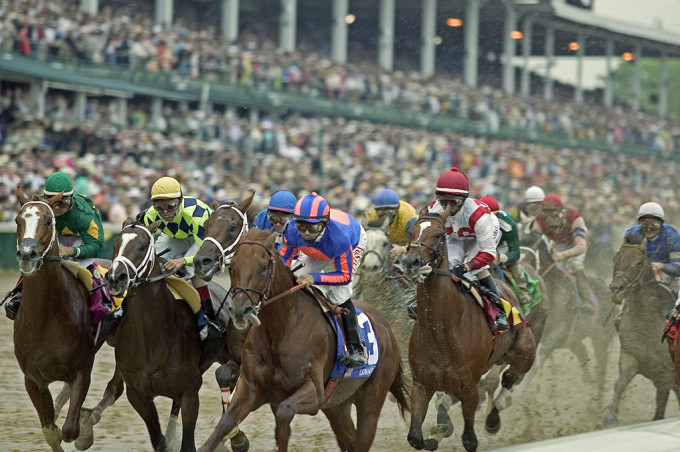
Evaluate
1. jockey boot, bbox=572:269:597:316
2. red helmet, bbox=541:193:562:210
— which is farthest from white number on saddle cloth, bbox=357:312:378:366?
jockey boot, bbox=572:269:597:316

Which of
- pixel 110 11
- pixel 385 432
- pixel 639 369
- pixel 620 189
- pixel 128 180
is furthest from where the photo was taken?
pixel 620 189

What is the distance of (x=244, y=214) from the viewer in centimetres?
618

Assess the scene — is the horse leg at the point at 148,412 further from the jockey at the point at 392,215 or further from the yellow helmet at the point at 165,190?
the jockey at the point at 392,215

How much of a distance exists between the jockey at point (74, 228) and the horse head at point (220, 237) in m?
1.13

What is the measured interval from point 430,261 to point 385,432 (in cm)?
215

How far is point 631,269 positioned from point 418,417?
299 centimetres

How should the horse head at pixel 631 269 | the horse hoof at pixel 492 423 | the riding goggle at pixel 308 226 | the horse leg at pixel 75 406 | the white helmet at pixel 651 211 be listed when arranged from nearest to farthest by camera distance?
the riding goggle at pixel 308 226
the horse leg at pixel 75 406
the horse hoof at pixel 492 423
the horse head at pixel 631 269
the white helmet at pixel 651 211

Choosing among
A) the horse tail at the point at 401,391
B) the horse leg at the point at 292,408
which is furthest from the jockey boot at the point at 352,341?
the horse tail at the point at 401,391

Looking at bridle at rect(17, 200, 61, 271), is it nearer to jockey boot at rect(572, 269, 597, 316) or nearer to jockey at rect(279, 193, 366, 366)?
jockey at rect(279, 193, 366, 366)

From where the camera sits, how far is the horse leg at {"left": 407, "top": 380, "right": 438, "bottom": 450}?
6.58 m

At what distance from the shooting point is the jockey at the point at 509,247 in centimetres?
837

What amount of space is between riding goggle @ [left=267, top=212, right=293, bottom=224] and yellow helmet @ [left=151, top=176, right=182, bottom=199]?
670mm

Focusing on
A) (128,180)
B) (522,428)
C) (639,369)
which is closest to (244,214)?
(522,428)

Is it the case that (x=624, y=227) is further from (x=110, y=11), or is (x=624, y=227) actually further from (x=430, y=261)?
(x=430, y=261)
